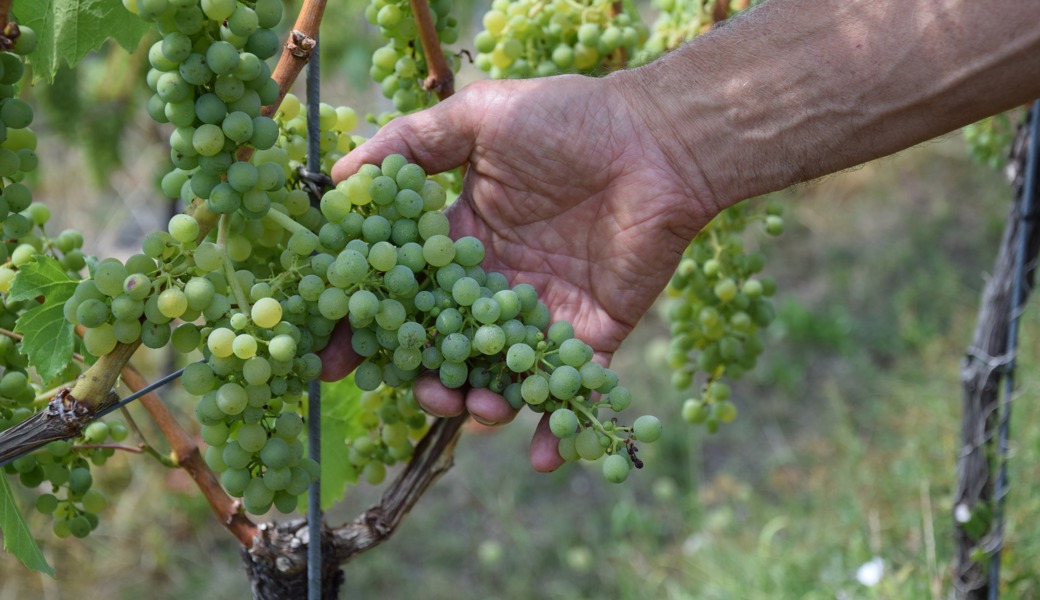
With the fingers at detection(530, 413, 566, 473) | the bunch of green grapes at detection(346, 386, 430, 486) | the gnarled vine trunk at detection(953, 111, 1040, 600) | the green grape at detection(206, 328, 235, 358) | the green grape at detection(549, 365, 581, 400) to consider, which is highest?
the green grape at detection(206, 328, 235, 358)

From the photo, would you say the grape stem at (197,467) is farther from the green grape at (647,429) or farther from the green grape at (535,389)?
the green grape at (647,429)

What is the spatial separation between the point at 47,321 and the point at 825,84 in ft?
3.49

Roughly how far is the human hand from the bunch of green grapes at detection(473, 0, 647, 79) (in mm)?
198

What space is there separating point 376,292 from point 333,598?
1.71 feet

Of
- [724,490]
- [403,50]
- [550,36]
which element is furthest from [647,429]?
[724,490]

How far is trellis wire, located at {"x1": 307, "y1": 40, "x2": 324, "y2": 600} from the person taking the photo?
113 cm

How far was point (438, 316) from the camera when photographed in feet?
3.38

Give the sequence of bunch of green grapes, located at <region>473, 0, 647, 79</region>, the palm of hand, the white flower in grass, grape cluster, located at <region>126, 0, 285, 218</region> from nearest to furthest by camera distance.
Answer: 1. grape cluster, located at <region>126, 0, 285, 218</region>
2. the palm of hand
3. bunch of green grapes, located at <region>473, 0, 647, 79</region>
4. the white flower in grass

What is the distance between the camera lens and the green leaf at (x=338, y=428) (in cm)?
136

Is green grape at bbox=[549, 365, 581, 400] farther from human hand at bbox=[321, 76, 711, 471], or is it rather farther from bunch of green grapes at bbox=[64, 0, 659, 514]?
human hand at bbox=[321, 76, 711, 471]

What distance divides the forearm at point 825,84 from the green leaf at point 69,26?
699mm

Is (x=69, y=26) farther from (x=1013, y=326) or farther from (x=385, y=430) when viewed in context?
(x=1013, y=326)

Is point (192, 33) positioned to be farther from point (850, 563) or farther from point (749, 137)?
point (850, 563)

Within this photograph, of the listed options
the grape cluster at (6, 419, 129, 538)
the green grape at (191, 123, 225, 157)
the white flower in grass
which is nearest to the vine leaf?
the grape cluster at (6, 419, 129, 538)
